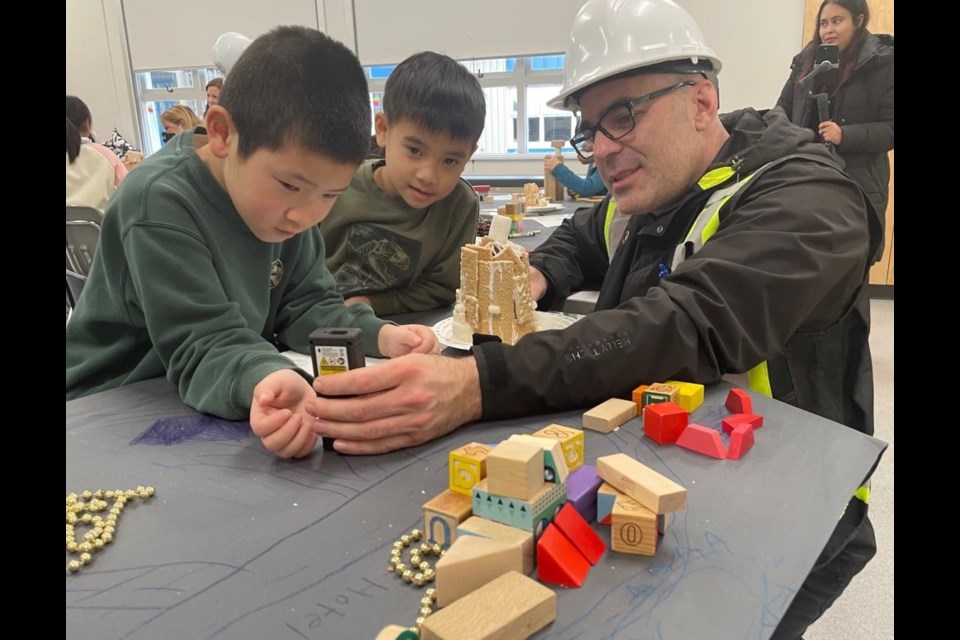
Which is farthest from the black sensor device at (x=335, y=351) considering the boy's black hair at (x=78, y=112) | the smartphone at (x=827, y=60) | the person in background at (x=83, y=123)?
the boy's black hair at (x=78, y=112)

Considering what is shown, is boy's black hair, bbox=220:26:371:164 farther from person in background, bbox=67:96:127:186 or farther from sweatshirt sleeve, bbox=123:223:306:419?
person in background, bbox=67:96:127:186

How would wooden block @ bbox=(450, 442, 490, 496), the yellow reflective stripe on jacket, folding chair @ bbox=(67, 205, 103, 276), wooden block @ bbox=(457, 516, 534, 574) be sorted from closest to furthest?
wooden block @ bbox=(457, 516, 534, 574) < wooden block @ bbox=(450, 442, 490, 496) < the yellow reflective stripe on jacket < folding chair @ bbox=(67, 205, 103, 276)

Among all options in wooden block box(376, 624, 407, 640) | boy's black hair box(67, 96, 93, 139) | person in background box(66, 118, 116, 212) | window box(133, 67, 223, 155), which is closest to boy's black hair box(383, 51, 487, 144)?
wooden block box(376, 624, 407, 640)

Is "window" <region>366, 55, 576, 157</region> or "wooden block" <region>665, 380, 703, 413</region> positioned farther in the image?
"window" <region>366, 55, 576, 157</region>

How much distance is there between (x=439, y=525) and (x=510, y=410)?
33 centimetres

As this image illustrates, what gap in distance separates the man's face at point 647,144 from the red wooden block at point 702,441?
79cm

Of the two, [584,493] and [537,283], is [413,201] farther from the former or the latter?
[584,493]

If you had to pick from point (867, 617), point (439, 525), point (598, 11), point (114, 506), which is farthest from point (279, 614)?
point (867, 617)

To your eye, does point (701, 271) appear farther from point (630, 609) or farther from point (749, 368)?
point (630, 609)

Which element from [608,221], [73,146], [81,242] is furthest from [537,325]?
[73,146]

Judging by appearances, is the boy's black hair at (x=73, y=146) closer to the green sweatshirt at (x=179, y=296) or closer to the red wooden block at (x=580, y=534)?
the green sweatshirt at (x=179, y=296)

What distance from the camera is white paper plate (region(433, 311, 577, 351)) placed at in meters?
1.42

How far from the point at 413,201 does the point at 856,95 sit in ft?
9.96

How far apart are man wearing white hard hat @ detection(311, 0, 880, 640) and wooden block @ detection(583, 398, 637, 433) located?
0.04 metres
